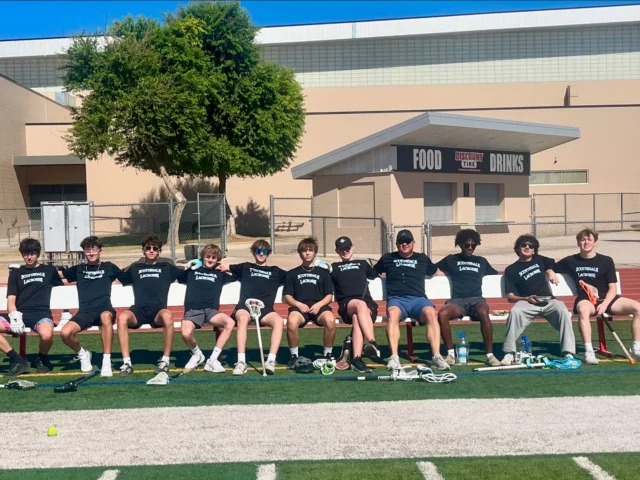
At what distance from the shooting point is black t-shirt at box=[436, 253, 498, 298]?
26.9 feet

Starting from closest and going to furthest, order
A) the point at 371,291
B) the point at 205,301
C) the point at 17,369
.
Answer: the point at 17,369 < the point at 205,301 < the point at 371,291

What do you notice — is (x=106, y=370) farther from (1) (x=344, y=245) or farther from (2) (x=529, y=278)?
(2) (x=529, y=278)

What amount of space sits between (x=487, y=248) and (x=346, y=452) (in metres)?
17.6

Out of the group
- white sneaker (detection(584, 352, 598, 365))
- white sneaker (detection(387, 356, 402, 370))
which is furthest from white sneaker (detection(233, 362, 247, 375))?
white sneaker (detection(584, 352, 598, 365))


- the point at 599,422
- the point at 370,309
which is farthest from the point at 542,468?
the point at 370,309

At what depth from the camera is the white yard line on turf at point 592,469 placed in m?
4.31

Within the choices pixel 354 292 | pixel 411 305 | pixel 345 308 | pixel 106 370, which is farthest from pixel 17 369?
pixel 411 305

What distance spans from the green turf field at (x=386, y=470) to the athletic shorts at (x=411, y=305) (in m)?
3.17

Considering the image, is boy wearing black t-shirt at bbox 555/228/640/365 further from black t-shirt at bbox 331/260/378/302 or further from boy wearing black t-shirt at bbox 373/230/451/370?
black t-shirt at bbox 331/260/378/302

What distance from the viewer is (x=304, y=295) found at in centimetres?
791

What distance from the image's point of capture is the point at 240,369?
7.39 metres

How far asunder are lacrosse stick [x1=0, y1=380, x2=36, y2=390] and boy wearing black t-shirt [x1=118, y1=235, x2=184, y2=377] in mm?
892

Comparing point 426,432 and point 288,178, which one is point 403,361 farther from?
point 288,178

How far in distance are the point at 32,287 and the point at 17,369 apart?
2.79ft
